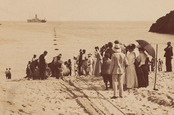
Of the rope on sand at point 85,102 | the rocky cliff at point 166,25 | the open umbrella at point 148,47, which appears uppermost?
the rocky cliff at point 166,25

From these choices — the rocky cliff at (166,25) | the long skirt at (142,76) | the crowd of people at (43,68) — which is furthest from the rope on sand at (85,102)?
the rocky cliff at (166,25)

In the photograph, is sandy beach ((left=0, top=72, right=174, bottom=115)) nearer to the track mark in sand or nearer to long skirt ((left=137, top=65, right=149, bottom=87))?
the track mark in sand

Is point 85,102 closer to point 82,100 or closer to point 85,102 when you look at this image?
point 85,102

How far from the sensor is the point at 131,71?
40.4 feet

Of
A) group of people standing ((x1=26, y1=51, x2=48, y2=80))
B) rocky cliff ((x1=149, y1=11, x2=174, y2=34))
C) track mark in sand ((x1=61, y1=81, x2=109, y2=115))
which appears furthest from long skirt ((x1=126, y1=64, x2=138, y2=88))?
rocky cliff ((x1=149, y1=11, x2=174, y2=34))

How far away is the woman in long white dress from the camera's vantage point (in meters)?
12.2

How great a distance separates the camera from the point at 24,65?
27625 millimetres

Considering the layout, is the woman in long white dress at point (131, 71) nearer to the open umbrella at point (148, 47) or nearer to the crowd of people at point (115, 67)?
the crowd of people at point (115, 67)

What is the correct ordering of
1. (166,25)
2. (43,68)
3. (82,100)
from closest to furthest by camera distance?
(82,100)
(43,68)
(166,25)

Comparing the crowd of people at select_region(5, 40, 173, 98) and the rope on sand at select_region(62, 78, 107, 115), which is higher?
the crowd of people at select_region(5, 40, 173, 98)

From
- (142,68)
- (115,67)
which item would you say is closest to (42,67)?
(142,68)

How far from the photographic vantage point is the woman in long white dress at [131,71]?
1218cm

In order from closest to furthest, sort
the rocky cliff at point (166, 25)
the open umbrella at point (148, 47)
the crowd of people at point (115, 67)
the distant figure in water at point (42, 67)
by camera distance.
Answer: the crowd of people at point (115, 67) < the open umbrella at point (148, 47) < the distant figure in water at point (42, 67) < the rocky cliff at point (166, 25)

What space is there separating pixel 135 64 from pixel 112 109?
3268mm
